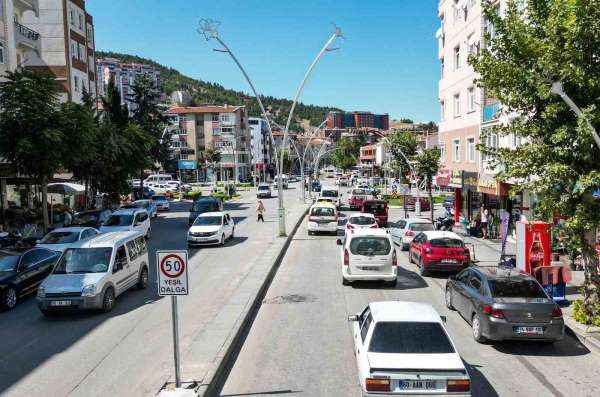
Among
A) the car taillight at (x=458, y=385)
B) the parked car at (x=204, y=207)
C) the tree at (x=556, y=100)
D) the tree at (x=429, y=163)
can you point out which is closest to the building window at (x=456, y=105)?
the tree at (x=429, y=163)

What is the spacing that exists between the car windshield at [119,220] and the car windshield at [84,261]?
13.5m

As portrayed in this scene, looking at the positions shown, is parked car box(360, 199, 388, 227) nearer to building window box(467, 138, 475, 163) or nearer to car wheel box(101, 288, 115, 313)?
building window box(467, 138, 475, 163)

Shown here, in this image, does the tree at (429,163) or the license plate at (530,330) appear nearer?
the license plate at (530,330)

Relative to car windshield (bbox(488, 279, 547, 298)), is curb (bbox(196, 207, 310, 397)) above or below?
below

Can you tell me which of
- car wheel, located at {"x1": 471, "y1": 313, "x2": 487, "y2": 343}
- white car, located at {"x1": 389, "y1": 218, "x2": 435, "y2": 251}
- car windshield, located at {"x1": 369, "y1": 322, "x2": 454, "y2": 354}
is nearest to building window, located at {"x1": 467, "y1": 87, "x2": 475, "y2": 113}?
white car, located at {"x1": 389, "y1": 218, "x2": 435, "y2": 251}

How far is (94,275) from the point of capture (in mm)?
13812

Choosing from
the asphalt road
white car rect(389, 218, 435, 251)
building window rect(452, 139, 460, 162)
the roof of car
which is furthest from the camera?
building window rect(452, 139, 460, 162)

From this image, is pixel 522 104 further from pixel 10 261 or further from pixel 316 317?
pixel 10 261

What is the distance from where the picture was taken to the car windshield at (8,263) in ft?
50.4

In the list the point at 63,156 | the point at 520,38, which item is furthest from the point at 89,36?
the point at 520,38

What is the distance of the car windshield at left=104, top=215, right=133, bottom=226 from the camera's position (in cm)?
2777

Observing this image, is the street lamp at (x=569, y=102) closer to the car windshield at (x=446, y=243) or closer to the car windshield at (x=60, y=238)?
the car windshield at (x=446, y=243)

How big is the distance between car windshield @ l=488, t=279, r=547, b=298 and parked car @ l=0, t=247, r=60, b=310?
12.6 metres

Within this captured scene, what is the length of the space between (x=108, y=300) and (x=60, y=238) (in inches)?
340
